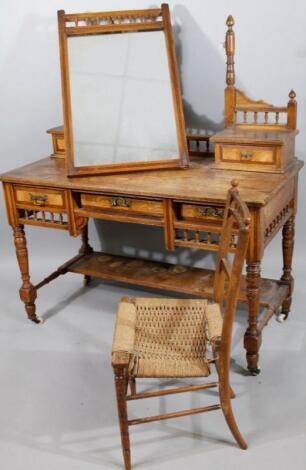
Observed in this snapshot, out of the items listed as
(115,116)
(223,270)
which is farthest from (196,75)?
(223,270)

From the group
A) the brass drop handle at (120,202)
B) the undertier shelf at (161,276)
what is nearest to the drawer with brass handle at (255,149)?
Result: the brass drop handle at (120,202)

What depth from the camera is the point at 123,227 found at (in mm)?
4211

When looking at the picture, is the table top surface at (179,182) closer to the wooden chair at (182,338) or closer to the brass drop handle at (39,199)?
the brass drop handle at (39,199)

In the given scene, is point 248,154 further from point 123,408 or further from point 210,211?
point 123,408

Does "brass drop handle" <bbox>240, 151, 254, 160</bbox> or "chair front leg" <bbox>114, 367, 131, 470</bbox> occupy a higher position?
"brass drop handle" <bbox>240, 151, 254, 160</bbox>

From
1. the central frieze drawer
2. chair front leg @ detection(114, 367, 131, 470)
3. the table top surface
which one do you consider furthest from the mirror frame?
chair front leg @ detection(114, 367, 131, 470)

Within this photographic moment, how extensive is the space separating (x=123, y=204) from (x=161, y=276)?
640mm

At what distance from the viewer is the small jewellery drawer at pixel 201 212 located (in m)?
2.85

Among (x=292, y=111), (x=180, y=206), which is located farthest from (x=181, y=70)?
(x=180, y=206)

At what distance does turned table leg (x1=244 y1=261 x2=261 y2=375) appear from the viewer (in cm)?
283

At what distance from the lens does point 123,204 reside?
121 inches

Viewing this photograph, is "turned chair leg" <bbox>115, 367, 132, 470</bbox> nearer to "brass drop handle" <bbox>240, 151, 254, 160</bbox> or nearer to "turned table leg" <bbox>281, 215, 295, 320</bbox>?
"brass drop handle" <bbox>240, 151, 254, 160</bbox>

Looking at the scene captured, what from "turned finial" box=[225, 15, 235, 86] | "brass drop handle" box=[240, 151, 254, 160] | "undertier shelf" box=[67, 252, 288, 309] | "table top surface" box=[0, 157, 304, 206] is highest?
"turned finial" box=[225, 15, 235, 86]

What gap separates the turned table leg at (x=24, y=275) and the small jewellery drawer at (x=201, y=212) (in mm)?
985
